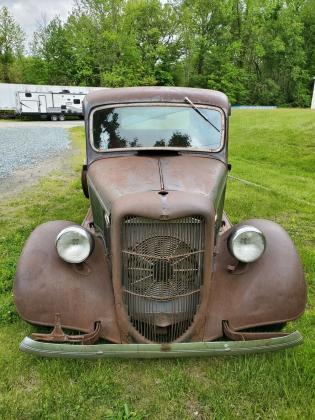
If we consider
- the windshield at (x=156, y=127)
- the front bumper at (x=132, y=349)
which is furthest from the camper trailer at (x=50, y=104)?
the front bumper at (x=132, y=349)

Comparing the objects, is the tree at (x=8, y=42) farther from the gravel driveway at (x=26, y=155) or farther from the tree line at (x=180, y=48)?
the gravel driveway at (x=26, y=155)

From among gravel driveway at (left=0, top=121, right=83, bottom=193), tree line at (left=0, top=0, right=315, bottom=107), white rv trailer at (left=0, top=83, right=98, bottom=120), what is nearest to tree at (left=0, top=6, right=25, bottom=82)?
tree line at (left=0, top=0, right=315, bottom=107)

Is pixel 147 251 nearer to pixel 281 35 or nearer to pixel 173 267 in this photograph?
pixel 173 267

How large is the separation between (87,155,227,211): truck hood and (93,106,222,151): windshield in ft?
0.73

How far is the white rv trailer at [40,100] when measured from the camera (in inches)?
1197

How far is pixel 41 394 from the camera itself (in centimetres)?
275

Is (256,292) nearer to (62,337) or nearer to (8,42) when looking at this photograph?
(62,337)

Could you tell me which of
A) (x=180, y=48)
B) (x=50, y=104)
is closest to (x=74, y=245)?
(x=50, y=104)

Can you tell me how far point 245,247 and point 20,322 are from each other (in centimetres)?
222

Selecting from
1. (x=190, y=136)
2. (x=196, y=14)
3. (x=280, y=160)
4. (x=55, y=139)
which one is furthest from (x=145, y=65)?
(x=190, y=136)

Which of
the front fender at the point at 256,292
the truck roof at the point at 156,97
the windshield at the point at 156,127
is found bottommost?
the front fender at the point at 256,292

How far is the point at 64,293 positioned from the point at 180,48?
152 feet

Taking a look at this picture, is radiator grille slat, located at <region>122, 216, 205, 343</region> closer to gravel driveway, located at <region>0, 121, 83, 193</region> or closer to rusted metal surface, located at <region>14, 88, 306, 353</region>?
rusted metal surface, located at <region>14, 88, 306, 353</region>

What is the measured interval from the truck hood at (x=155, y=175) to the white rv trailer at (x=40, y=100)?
29.1 m
